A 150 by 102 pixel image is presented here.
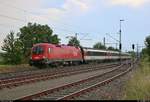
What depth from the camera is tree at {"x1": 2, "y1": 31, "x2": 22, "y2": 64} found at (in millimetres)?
59156

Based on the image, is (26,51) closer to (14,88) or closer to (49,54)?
(49,54)

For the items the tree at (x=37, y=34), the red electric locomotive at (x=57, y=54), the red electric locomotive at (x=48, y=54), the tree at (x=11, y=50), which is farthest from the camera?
the tree at (x=37, y=34)

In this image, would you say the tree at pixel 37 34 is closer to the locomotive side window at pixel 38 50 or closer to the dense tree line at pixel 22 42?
the dense tree line at pixel 22 42

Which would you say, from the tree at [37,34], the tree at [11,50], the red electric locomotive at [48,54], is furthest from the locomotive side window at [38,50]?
the tree at [37,34]

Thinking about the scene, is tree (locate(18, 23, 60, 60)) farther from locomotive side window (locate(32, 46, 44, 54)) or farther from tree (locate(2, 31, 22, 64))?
locomotive side window (locate(32, 46, 44, 54))

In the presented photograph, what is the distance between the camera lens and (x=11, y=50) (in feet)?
197

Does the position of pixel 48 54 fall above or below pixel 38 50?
below

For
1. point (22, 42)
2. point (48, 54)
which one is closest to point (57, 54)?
point (48, 54)

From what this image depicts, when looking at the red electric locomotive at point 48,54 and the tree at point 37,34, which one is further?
the tree at point 37,34

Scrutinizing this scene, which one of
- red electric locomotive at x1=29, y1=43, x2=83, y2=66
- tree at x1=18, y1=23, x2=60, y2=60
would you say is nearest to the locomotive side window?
red electric locomotive at x1=29, y1=43, x2=83, y2=66

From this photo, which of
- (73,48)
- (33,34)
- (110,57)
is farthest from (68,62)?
(33,34)

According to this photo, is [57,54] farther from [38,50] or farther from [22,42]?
[22,42]

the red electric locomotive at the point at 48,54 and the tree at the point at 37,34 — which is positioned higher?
the tree at the point at 37,34

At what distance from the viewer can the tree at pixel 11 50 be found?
5916 cm
